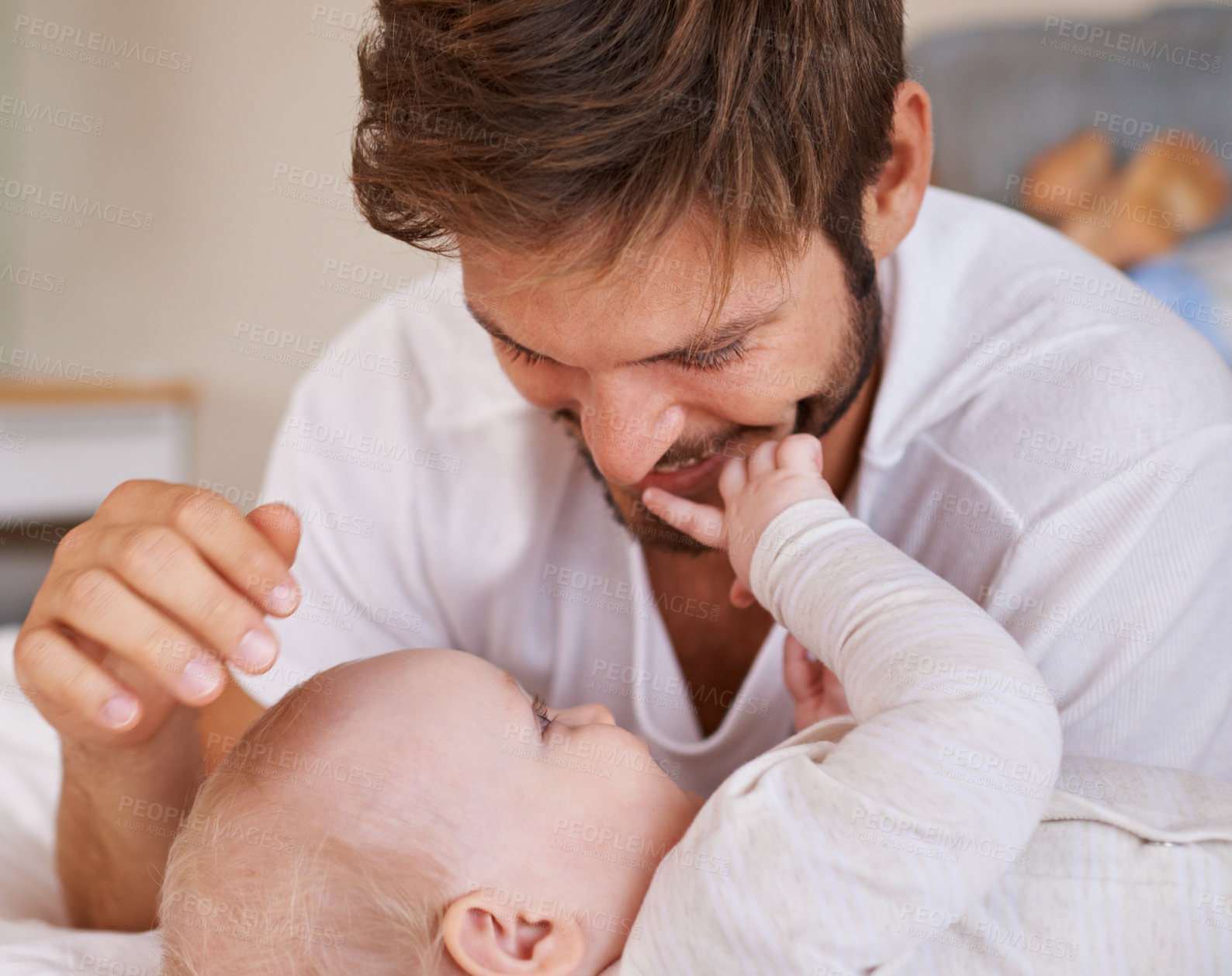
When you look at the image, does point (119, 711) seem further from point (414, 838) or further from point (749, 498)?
point (749, 498)

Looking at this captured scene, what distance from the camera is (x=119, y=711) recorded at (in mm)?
892

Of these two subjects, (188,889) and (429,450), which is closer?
(188,889)

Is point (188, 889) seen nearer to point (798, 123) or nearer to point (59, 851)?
point (59, 851)

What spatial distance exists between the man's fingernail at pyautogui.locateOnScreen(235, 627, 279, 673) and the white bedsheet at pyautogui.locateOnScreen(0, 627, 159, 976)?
1.17ft

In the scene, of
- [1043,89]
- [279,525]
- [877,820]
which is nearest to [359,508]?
[279,525]

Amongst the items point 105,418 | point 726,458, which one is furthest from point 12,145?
point 726,458

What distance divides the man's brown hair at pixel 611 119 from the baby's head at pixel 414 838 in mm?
394

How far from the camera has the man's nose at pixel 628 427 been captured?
923mm

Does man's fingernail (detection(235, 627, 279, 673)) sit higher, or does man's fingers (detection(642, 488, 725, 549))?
man's fingernail (detection(235, 627, 279, 673))

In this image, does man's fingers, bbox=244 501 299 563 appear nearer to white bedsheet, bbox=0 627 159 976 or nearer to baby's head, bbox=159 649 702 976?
baby's head, bbox=159 649 702 976

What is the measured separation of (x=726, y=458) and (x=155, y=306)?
2453mm

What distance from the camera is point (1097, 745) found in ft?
3.27

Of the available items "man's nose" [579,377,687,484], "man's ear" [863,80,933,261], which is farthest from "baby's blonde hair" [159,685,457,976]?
"man's ear" [863,80,933,261]

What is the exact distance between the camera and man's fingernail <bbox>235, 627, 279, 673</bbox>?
2.72 ft
